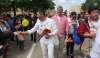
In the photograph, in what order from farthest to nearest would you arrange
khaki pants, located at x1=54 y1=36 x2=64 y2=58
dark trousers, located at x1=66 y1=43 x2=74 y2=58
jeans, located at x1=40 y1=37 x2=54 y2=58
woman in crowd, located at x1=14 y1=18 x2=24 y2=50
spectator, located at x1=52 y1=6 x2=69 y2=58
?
dark trousers, located at x1=66 y1=43 x2=74 y2=58, khaki pants, located at x1=54 y1=36 x2=64 y2=58, spectator, located at x1=52 y1=6 x2=69 y2=58, jeans, located at x1=40 y1=37 x2=54 y2=58, woman in crowd, located at x1=14 y1=18 x2=24 y2=50

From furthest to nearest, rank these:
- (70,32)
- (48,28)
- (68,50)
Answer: (68,50) → (70,32) → (48,28)

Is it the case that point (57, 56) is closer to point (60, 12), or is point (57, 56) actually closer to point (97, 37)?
point (60, 12)

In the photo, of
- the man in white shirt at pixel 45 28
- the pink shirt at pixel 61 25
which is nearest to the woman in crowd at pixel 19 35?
the man in white shirt at pixel 45 28

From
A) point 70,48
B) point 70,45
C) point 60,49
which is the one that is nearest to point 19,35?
point 60,49

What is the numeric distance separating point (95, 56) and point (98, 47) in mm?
229

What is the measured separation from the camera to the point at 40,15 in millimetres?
9633

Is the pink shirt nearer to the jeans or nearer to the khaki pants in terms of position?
the khaki pants

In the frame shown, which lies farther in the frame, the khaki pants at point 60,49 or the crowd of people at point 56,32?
the khaki pants at point 60,49

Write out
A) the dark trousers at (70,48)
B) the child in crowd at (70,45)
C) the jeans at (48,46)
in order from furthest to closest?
the dark trousers at (70,48) < the child in crowd at (70,45) < the jeans at (48,46)

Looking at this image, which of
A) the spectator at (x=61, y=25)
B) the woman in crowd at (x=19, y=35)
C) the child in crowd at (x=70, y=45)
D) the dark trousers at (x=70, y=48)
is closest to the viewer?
the woman in crowd at (x=19, y=35)

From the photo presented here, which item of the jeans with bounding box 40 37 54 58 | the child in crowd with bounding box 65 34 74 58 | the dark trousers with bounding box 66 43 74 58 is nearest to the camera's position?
the jeans with bounding box 40 37 54 58

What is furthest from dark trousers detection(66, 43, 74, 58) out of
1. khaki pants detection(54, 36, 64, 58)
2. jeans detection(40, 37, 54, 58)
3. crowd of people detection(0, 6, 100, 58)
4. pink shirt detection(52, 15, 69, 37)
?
jeans detection(40, 37, 54, 58)

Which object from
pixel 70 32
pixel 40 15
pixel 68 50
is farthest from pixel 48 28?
pixel 68 50

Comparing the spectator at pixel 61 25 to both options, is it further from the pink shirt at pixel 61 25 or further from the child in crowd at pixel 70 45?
the child in crowd at pixel 70 45
